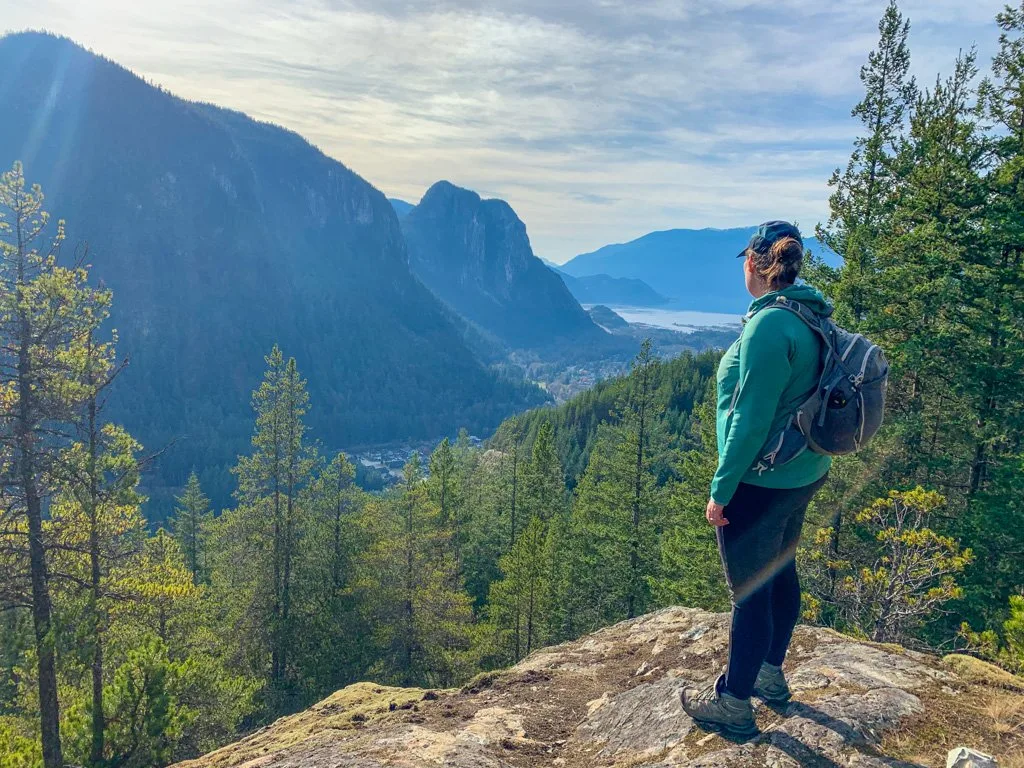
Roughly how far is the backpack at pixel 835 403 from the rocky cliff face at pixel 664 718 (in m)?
1.80

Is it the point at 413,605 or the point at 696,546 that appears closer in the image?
the point at 696,546

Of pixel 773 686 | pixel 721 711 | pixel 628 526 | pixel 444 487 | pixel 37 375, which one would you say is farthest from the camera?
pixel 444 487

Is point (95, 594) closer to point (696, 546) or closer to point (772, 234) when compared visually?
point (772, 234)

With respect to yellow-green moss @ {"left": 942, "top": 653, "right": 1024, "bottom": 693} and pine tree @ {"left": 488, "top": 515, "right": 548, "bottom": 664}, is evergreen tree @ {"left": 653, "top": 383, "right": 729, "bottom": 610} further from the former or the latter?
yellow-green moss @ {"left": 942, "top": 653, "right": 1024, "bottom": 693}

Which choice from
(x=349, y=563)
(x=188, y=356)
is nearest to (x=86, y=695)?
(x=349, y=563)

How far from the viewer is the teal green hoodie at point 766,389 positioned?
286cm

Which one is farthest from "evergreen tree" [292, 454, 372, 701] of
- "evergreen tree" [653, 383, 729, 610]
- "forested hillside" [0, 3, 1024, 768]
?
"evergreen tree" [653, 383, 729, 610]

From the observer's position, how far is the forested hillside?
9.04 m

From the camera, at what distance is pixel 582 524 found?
21.0 m

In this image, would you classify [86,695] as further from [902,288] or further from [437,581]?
[902,288]

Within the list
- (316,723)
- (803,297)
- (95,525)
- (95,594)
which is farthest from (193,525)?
(803,297)

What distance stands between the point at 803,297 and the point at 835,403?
1.91 feet

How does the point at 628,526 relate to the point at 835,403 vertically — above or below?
below

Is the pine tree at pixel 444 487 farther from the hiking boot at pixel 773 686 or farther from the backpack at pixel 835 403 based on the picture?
the backpack at pixel 835 403
